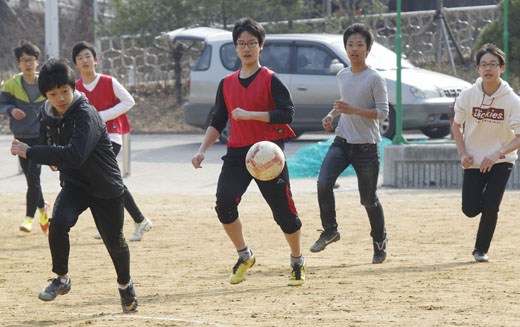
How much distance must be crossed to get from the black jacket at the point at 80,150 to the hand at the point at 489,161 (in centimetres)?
285

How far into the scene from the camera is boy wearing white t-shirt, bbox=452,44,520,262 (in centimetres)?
751

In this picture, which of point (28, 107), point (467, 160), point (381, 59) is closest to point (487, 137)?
point (467, 160)

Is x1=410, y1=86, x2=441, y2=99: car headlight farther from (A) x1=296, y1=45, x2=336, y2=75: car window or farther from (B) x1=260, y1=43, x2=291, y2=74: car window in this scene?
(B) x1=260, y1=43, x2=291, y2=74: car window

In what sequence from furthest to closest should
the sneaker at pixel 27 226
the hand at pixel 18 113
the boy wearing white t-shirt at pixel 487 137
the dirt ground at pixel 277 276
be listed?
1. the sneaker at pixel 27 226
2. the hand at pixel 18 113
3. the boy wearing white t-shirt at pixel 487 137
4. the dirt ground at pixel 277 276

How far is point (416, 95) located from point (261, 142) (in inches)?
416

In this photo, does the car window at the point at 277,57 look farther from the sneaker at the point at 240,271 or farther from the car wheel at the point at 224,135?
the sneaker at the point at 240,271

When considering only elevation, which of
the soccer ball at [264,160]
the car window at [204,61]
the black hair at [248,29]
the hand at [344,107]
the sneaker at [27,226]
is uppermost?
the black hair at [248,29]

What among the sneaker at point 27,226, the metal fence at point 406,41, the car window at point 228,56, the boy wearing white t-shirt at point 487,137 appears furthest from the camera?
the metal fence at point 406,41

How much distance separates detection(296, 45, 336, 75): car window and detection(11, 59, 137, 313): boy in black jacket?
11978 millimetres

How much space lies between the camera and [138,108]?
25.3 metres

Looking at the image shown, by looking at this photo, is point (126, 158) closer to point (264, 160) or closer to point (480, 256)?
point (480, 256)

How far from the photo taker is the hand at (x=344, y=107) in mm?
7273

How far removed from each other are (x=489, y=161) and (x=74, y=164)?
3.24 metres

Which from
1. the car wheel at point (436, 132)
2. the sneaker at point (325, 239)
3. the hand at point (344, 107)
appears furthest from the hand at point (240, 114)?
the car wheel at point (436, 132)
